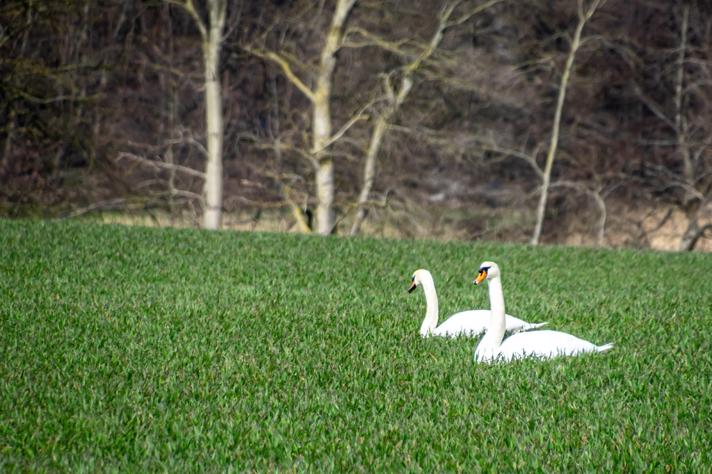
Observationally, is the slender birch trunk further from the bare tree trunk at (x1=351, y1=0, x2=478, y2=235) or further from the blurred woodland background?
the bare tree trunk at (x1=351, y1=0, x2=478, y2=235)

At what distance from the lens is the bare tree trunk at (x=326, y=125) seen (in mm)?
24656

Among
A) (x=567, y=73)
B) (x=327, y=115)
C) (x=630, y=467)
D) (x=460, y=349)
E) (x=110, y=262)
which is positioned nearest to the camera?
(x=630, y=467)

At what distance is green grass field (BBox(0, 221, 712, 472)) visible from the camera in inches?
235

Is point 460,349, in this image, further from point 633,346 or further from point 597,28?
point 597,28

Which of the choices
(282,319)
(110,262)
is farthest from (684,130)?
(282,319)

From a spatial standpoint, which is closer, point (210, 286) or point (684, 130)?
point (210, 286)

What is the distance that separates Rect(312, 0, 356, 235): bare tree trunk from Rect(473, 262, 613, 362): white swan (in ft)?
→ 53.1

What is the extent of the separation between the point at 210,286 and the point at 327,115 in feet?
43.5

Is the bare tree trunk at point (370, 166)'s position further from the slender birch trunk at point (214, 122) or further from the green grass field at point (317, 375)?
the green grass field at point (317, 375)

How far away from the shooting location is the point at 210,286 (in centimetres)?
1233

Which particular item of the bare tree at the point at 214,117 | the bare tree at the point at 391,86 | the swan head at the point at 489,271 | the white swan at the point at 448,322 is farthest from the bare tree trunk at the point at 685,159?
the swan head at the point at 489,271

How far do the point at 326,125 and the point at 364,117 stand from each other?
115cm

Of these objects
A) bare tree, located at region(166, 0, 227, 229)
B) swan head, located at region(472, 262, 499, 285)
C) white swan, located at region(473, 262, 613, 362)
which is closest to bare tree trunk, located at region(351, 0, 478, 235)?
bare tree, located at region(166, 0, 227, 229)

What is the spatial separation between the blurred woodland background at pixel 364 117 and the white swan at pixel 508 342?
51.9ft
